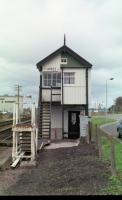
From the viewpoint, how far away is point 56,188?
36.4ft

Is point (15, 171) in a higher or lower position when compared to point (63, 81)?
lower

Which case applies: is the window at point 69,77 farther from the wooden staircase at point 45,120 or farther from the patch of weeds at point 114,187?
the patch of weeds at point 114,187

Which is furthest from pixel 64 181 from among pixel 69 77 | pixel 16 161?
pixel 69 77

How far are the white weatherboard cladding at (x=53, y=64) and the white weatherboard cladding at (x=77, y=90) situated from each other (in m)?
1.71

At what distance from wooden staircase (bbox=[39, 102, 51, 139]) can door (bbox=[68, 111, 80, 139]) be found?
2043mm

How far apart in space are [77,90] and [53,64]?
121 inches

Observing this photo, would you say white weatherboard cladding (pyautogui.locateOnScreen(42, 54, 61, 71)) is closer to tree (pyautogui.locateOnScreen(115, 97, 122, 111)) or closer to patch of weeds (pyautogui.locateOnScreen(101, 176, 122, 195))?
patch of weeds (pyautogui.locateOnScreen(101, 176, 122, 195))

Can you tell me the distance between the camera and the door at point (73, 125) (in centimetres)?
3703

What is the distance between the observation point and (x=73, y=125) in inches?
1475

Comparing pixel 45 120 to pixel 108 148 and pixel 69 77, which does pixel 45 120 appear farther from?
pixel 108 148

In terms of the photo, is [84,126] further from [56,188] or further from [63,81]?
[56,188]

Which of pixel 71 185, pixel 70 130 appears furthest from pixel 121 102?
pixel 71 185

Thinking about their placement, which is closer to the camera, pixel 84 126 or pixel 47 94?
pixel 84 126

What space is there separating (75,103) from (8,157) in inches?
580
